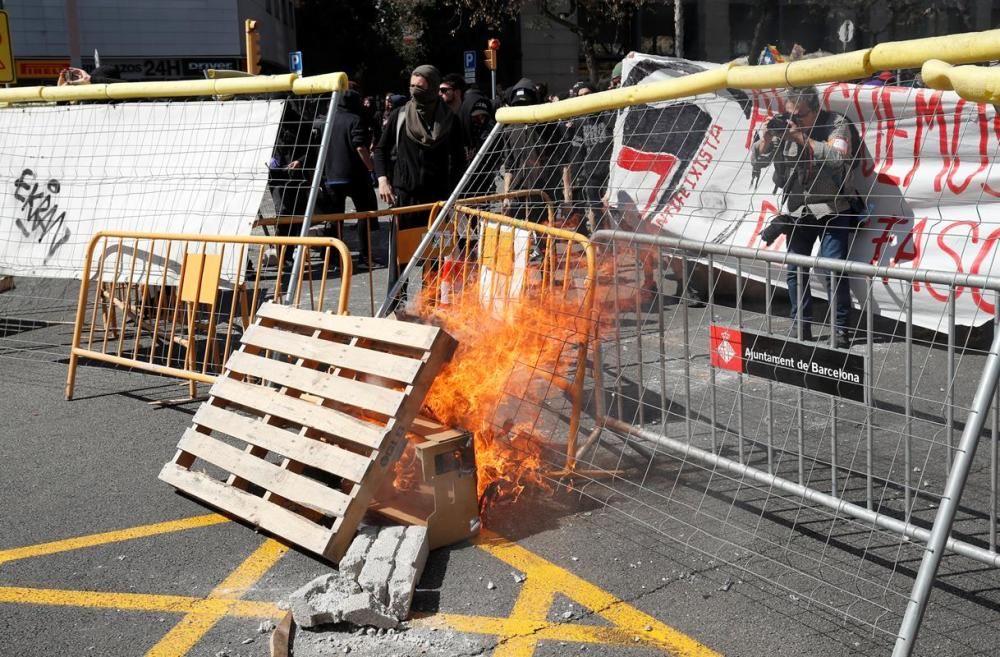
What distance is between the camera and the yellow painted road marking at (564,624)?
147 inches

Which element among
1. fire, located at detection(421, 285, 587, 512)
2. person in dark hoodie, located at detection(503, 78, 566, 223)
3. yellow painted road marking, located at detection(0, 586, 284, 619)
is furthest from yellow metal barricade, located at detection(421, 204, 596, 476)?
yellow painted road marking, located at detection(0, 586, 284, 619)

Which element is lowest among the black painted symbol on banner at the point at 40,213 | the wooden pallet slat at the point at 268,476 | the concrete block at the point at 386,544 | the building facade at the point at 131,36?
the concrete block at the point at 386,544

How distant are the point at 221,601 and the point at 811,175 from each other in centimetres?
489

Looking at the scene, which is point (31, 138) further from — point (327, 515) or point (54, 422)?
point (327, 515)

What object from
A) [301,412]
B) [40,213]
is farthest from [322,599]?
[40,213]

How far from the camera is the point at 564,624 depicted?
12.9 ft

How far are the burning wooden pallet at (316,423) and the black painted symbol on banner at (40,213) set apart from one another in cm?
372

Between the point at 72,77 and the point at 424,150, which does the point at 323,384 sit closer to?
the point at 424,150

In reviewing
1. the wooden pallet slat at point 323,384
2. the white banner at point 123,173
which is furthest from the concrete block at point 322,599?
the white banner at point 123,173

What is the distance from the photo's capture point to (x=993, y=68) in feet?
9.71

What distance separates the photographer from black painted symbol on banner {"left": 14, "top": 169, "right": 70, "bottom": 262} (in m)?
8.38

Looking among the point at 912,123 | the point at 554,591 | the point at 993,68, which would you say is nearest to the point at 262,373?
the point at 554,591

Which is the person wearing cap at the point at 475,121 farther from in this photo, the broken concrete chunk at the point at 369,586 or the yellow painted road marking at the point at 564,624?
the yellow painted road marking at the point at 564,624

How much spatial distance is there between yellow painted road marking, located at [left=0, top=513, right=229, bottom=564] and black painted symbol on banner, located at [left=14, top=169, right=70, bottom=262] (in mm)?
4153
